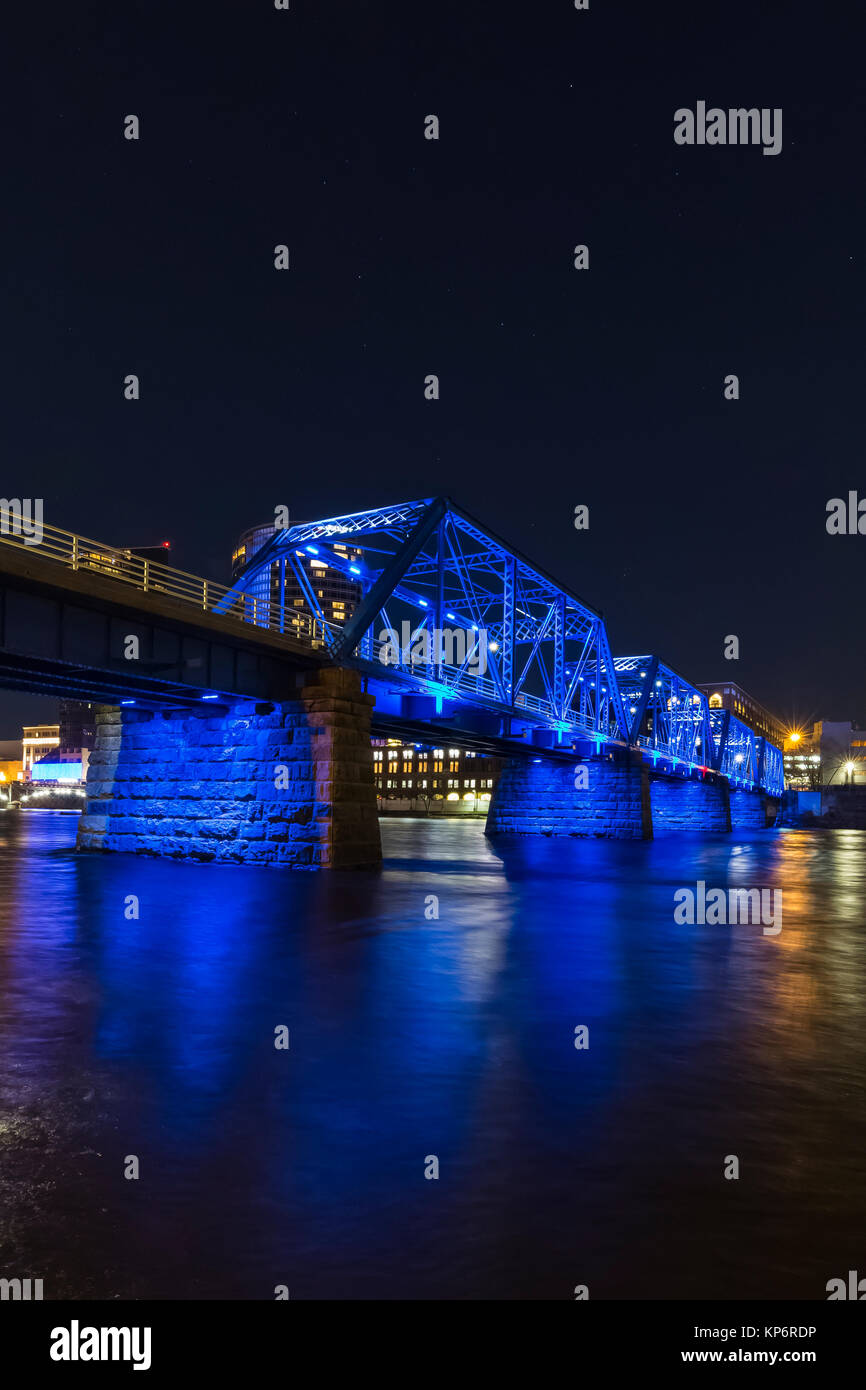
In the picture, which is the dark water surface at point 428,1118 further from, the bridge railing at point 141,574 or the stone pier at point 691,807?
the stone pier at point 691,807

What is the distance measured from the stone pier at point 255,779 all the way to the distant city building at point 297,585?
3951 millimetres

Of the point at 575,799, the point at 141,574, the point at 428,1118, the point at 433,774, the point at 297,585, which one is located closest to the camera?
the point at 428,1118

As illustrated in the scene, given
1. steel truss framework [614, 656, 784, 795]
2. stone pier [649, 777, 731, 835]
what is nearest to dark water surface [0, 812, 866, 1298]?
steel truss framework [614, 656, 784, 795]

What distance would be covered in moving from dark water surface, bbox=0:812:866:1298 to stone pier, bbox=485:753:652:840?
52084mm

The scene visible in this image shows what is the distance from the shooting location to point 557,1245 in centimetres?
439

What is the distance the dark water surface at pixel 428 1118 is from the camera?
4.26 metres

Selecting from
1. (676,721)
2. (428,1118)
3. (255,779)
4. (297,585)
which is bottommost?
(428,1118)


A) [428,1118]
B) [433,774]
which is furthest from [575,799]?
[433,774]

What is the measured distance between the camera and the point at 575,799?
68.8 m

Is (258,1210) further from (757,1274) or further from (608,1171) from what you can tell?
(757,1274)

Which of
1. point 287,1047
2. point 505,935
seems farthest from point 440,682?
point 287,1047

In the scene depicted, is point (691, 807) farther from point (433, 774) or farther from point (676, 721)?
point (433, 774)

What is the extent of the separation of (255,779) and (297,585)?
49.7m
